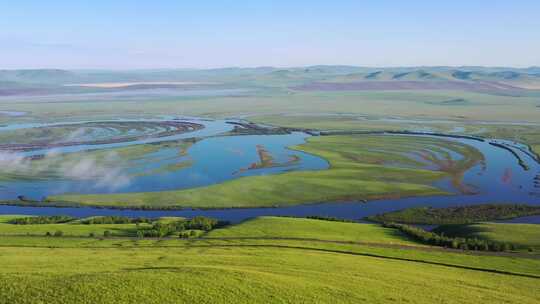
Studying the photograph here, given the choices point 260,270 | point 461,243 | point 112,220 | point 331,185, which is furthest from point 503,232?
point 112,220

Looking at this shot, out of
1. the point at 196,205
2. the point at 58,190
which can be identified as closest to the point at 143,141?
the point at 58,190

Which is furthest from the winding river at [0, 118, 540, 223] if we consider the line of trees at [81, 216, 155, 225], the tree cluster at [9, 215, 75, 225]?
the line of trees at [81, 216, 155, 225]

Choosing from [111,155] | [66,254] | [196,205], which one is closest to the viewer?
[66,254]

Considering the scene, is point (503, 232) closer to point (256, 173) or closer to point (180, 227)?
point (180, 227)

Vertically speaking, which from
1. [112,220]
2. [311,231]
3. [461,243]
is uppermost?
[461,243]

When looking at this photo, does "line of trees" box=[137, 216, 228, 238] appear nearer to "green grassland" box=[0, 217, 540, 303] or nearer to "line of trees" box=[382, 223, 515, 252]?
"green grassland" box=[0, 217, 540, 303]

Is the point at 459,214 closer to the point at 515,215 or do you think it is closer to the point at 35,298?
the point at 515,215
